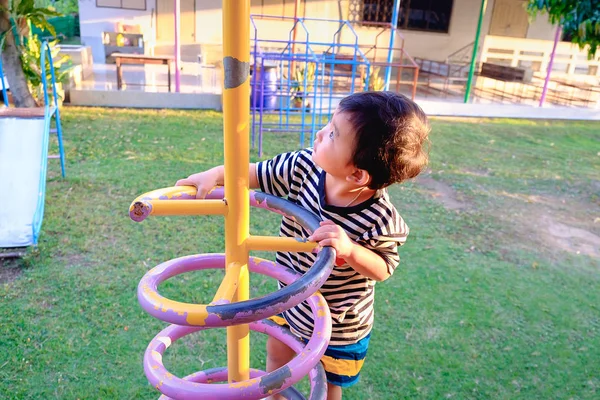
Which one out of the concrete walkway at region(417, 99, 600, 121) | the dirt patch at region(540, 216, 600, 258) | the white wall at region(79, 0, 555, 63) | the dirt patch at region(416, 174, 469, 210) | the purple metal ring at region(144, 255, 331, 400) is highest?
the white wall at region(79, 0, 555, 63)

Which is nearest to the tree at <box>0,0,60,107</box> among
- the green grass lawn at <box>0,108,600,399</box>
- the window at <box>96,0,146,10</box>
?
the green grass lawn at <box>0,108,600,399</box>

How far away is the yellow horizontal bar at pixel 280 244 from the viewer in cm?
120

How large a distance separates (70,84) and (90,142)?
2960 millimetres

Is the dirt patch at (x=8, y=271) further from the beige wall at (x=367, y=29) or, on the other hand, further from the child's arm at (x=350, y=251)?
the beige wall at (x=367, y=29)

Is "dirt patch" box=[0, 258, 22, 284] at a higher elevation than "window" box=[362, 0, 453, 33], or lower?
lower

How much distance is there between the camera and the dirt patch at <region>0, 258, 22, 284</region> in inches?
131

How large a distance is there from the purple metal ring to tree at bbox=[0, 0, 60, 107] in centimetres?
710

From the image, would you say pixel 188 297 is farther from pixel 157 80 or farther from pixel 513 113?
pixel 513 113

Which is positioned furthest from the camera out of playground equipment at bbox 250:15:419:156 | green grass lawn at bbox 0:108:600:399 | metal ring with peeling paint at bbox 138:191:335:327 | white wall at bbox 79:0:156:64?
white wall at bbox 79:0:156:64

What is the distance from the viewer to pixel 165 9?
14891 mm

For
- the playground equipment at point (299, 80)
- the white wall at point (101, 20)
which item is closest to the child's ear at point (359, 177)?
the playground equipment at point (299, 80)

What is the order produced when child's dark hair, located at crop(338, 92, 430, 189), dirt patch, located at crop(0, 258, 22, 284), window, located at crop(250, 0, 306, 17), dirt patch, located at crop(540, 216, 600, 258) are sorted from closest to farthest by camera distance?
child's dark hair, located at crop(338, 92, 430, 189)
dirt patch, located at crop(0, 258, 22, 284)
dirt patch, located at crop(540, 216, 600, 258)
window, located at crop(250, 0, 306, 17)

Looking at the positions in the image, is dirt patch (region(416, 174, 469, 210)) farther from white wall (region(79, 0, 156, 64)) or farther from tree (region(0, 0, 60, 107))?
white wall (region(79, 0, 156, 64))

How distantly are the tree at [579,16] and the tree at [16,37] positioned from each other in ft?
21.7
